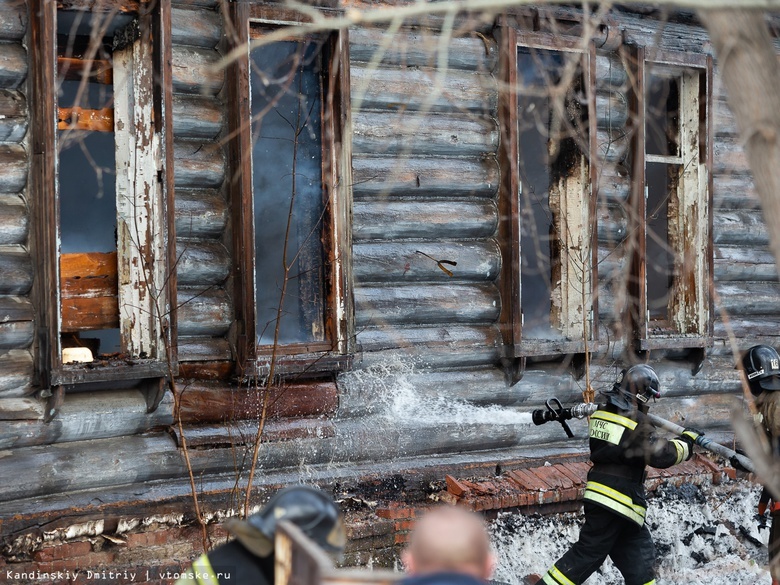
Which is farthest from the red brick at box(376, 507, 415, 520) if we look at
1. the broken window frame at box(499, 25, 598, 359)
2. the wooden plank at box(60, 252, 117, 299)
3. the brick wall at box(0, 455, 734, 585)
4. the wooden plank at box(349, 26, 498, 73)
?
the wooden plank at box(349, 26, 498, 73)

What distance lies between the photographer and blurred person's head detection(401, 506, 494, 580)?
274cm

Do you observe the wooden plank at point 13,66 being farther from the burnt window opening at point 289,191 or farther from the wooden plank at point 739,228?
the wooden plank at point 739,228

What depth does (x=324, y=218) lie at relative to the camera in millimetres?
7555

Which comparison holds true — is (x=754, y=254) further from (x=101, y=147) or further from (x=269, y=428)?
(x=101, y=147)

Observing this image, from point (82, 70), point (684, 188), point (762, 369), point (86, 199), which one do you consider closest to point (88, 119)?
point (82, 70)

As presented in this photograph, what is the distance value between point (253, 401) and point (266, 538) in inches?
149

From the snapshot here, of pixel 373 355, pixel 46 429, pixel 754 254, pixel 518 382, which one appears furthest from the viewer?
pixel 754 254

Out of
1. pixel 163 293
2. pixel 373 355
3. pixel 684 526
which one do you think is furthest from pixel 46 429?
pixel 684 526

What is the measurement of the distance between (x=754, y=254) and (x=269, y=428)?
549cm

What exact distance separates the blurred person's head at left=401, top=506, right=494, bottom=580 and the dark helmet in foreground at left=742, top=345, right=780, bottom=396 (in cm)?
496

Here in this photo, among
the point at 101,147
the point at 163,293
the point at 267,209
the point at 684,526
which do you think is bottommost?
the point at 684,526

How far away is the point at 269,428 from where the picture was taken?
7152 mm

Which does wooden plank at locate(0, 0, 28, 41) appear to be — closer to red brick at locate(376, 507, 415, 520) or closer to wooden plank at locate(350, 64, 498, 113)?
wooden plank at locate(350, 64, 498, 113)

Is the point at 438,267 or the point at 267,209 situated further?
the point at 438,267
